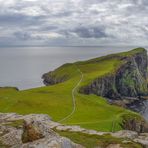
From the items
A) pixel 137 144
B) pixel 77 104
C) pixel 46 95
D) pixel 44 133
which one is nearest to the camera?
pixel 44 133

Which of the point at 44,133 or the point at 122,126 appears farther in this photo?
the point at 122,126

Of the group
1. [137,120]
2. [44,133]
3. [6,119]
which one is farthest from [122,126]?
[44,133]

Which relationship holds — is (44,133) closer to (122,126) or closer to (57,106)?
(122,126)

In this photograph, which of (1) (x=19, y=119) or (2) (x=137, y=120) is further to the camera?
A: (2) (x=137, y=120)

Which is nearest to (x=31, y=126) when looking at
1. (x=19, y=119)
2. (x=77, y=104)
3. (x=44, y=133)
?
(x=44, y=133)

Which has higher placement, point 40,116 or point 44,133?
point 44,133

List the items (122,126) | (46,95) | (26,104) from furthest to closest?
(46,95), (26,104), (122,126)

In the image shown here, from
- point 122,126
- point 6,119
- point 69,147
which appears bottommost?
point 122,126

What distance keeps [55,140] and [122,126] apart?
105 meters

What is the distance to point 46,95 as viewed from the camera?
599ft

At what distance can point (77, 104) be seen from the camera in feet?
548

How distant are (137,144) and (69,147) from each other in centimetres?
2462

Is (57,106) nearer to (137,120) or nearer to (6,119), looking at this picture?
(137,120)

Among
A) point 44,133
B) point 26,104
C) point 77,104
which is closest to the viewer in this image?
point 44,133
